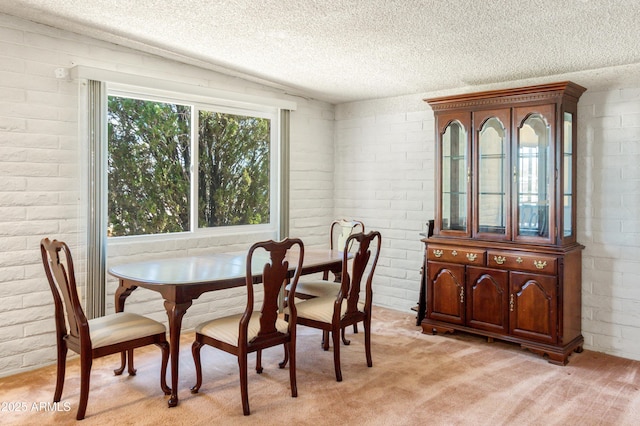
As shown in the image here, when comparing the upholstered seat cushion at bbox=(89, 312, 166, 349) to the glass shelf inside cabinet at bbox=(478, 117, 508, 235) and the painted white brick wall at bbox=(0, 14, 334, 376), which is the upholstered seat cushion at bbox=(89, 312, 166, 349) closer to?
the painted white brick wall at bbox=(0, 14, 334, 376)

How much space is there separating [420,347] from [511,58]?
2.26 metres

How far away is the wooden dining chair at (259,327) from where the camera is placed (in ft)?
8.99

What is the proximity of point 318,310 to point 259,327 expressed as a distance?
53 centimetres

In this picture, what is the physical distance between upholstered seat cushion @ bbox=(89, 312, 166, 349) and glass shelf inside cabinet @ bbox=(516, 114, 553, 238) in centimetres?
274

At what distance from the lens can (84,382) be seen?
257cm

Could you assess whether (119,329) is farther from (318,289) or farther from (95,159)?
(318,289)

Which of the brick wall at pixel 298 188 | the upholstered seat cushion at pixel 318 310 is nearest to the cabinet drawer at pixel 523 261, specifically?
the brick wall at pixel 298 188

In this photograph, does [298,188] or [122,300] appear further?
[298,188]

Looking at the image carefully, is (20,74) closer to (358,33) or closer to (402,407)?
(358,33)

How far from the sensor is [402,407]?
9.16ft

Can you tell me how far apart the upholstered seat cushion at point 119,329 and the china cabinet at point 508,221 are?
237cm

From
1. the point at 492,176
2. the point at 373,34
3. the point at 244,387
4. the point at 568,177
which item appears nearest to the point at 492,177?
the point at 492,176

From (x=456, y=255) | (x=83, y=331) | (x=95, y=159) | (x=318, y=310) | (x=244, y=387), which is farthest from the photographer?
(x=456, y=255)

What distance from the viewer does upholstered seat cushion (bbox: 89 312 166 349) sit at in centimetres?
264
